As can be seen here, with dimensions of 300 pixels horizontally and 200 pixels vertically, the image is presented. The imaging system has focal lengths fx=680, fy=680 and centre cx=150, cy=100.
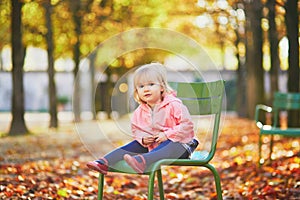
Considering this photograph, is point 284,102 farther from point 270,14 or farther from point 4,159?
point 270,14

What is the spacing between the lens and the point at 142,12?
28.5m

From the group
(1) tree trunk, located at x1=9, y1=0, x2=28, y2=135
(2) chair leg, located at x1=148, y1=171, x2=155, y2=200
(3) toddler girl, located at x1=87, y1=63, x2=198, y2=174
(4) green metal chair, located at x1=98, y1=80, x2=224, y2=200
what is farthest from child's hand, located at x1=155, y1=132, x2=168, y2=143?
(1) tree trunk, located at x1=9, y1=0, x2=28, y2=135

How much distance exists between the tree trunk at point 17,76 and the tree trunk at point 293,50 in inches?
263

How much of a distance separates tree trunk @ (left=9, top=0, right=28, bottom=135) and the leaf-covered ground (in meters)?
5.32

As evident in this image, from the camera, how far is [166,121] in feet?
13.6

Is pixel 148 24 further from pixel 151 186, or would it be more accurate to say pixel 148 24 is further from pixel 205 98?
pixel 151 186

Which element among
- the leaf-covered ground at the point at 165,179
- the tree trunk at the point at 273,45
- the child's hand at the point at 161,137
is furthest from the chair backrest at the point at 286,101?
the tree trunk at the point at 273,45

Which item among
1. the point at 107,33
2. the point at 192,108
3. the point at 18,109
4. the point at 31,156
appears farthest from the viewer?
the point at 107,33

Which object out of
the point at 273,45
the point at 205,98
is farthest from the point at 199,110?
→ the point at 273,45

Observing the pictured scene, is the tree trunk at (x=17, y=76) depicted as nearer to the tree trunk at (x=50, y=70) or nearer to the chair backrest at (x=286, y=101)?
the tree trunk at (x=50, y=70)

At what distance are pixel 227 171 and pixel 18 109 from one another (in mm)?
9469

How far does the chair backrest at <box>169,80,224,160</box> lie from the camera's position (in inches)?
172

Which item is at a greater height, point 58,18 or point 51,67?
point 58,18

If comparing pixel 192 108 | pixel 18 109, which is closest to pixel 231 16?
pixel 18 109
